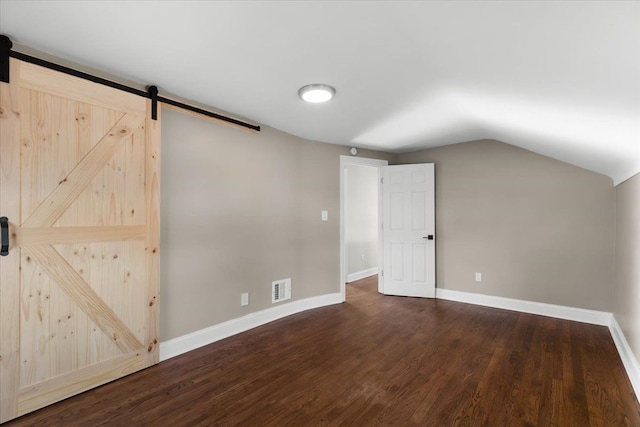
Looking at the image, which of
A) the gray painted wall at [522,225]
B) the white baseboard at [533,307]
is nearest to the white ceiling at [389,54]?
the gray painted wall at [522,225]

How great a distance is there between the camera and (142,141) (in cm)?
251

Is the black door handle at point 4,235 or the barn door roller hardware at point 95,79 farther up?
the barn door roller hardware at point 95,79

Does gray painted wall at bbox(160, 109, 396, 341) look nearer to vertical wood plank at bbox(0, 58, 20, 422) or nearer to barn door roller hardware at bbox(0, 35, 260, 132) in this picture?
barn door roller hardware at bbox(0, 35, 260, 132)

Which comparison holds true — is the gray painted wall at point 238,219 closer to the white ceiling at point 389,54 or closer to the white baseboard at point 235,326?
the white baseboard at point 235,326

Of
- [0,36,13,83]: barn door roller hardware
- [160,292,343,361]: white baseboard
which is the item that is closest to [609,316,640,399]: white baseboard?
[160,292,343,361]: white baseboard

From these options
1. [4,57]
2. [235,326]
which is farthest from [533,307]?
[4,57]

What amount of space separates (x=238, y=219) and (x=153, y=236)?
906 millimetres

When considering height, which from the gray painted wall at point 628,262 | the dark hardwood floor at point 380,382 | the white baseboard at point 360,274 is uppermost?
the gray painted wall at point 628,262

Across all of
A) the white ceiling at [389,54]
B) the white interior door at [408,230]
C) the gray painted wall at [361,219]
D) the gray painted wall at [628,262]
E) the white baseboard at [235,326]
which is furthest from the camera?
the gray painted wall at [361,219]

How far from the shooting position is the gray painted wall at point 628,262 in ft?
7.85

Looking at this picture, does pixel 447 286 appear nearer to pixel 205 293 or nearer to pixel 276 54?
pixel 205 293

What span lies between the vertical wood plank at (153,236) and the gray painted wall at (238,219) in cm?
11

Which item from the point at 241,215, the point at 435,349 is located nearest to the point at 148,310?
the point at 241,215

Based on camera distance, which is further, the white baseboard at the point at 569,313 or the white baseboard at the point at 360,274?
the white baseboard at the point at 360,274
